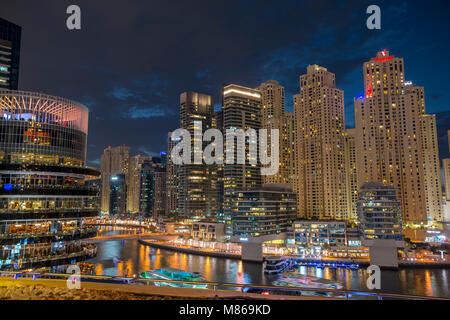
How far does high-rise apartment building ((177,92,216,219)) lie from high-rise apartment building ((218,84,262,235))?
25373 mm

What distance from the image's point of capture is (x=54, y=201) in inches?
1309

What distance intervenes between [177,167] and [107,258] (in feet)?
289

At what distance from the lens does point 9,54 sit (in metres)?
68.5

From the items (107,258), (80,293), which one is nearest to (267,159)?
(107,258)

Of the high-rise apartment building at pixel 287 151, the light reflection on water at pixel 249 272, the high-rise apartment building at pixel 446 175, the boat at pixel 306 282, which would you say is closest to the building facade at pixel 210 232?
the light reflection on water at pixel 249 272

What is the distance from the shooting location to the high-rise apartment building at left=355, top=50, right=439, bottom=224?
87250mm

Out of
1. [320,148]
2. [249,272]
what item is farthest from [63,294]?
[320,148]

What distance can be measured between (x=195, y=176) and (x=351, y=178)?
211ft

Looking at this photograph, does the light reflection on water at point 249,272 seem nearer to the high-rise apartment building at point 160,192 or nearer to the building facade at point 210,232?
the building facade at point 210,232

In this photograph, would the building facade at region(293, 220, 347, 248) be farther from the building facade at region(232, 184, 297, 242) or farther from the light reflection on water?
the light reflection on water

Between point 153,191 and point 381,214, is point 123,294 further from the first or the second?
point 153,191
